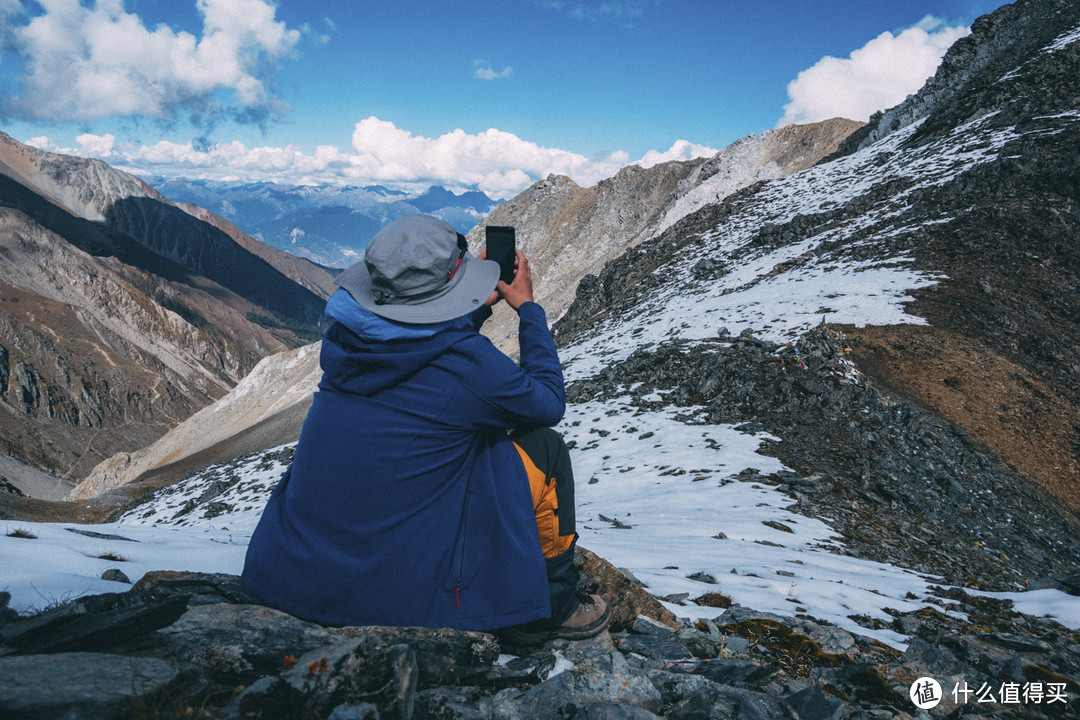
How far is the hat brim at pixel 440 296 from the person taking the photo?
256 centimetres

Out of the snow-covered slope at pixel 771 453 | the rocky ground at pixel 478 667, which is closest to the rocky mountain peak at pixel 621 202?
the snow-covered slope at pixel 771 453

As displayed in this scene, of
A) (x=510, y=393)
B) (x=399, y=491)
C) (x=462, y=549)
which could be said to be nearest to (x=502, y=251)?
(x=510, y=393)

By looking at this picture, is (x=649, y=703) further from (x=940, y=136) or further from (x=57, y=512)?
(x=57, y=512)

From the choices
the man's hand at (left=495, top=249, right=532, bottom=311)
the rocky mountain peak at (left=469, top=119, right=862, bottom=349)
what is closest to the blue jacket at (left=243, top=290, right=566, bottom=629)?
the man's hand at (left=495, top=249, right=532, bottom=311)

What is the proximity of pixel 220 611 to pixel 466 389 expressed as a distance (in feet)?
5.30

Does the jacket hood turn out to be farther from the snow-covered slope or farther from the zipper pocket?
the snow-covered slope

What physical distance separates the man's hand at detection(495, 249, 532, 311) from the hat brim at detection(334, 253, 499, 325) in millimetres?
291

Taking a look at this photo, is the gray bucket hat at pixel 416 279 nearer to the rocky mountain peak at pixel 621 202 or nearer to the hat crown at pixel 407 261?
the hat crown at pixel 407 261

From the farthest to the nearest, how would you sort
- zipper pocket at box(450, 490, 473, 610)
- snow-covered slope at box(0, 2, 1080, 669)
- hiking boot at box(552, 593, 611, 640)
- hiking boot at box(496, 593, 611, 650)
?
snow-covered slope at box(0, 2, 1080, 669) < hiking boot at box(552, 593, 611, 640) < hiking boot at box(496, 593, 611, 650) < zipper pocket at box(450, 490, 473, 610)

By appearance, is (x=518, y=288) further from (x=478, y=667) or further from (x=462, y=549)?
(x=478, y=667)

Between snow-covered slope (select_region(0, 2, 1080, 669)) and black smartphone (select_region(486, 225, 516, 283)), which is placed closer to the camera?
black smartphone (select_region(486, 225, 516, 283))

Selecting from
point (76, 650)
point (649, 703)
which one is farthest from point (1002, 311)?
point (76, 650)

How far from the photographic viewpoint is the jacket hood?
2.52 meters

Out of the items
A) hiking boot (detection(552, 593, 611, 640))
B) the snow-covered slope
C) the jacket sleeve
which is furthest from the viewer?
the snow-covered slope
